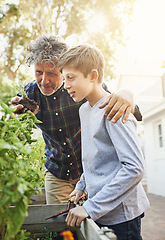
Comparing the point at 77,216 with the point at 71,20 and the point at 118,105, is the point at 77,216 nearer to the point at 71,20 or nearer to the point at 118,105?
the point at 118,105

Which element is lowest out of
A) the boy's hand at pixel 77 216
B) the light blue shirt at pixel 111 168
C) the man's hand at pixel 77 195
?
the man's hand at pixel 77 195

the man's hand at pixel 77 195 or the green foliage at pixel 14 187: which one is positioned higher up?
the green foliage at pixel 14 187

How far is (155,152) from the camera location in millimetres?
11344

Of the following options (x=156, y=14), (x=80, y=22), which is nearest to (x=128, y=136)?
(x=156, y=14)

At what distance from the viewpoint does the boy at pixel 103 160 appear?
1.07 metres

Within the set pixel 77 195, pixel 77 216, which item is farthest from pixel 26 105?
pixel 77 216

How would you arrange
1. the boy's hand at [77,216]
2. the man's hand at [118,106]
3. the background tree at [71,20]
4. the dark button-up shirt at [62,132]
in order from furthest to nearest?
the background tree at [71,20], the dark button-up shirt at [62,132], the man's hand at [118,106], the boy's hand at [77,216]

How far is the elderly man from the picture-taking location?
2.10 m

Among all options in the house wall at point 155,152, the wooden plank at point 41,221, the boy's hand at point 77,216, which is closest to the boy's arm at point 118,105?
the boy's hand at point 77,216

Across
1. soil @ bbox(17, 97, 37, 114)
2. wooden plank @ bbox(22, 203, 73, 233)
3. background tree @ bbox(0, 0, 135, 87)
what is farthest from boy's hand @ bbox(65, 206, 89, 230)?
background tree @ bbox(0, 0, 135, 87)

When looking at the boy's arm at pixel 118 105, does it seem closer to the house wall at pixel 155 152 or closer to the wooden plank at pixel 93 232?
the wooden plank at pixel 93 232

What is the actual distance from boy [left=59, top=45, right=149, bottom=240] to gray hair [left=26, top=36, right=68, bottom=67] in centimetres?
57

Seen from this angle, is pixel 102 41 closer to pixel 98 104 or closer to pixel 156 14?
pixel 156 14

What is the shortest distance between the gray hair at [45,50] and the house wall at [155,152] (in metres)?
8.41
